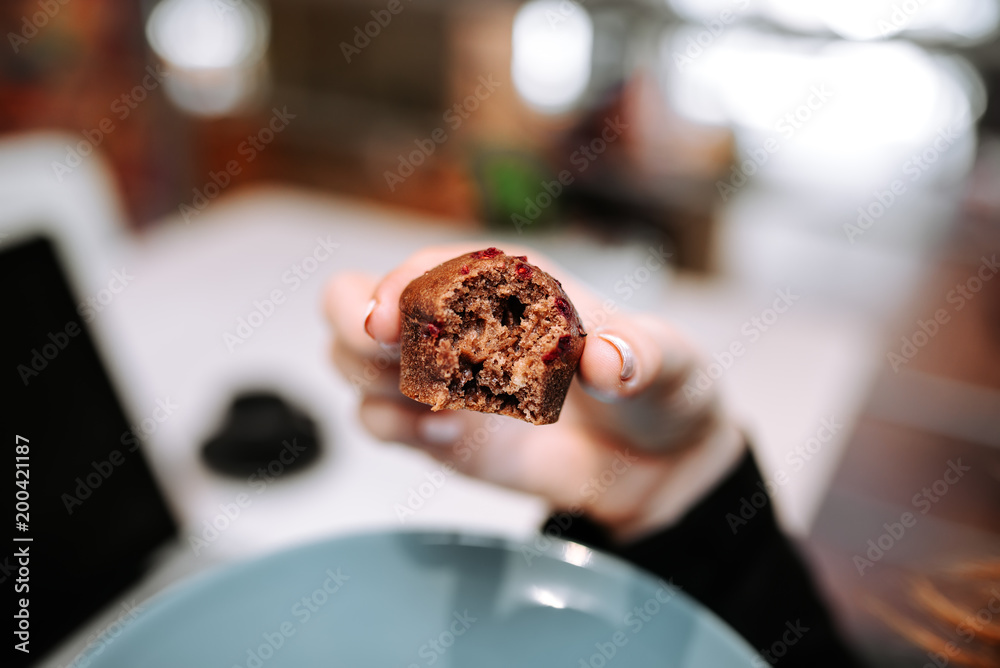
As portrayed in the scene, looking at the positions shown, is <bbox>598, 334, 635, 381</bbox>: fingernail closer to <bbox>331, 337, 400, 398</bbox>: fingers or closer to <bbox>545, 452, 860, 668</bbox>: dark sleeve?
<bbox>331, 337, 400, 398</bbox>: fingers

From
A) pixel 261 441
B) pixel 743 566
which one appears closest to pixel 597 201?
pixel 261 441

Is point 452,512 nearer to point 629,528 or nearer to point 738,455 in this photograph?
point 629,528

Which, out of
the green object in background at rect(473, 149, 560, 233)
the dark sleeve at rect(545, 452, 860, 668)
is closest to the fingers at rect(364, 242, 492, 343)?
the dark sleeve at rect(545, 452, 860, 668)

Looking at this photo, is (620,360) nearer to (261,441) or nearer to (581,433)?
(581,433)

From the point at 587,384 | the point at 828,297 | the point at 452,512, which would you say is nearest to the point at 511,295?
the point at 587,384

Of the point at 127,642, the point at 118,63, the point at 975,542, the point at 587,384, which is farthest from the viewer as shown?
the point at 118,63

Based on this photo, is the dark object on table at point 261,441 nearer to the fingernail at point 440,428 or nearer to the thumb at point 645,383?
the fingernail at point 440,428
